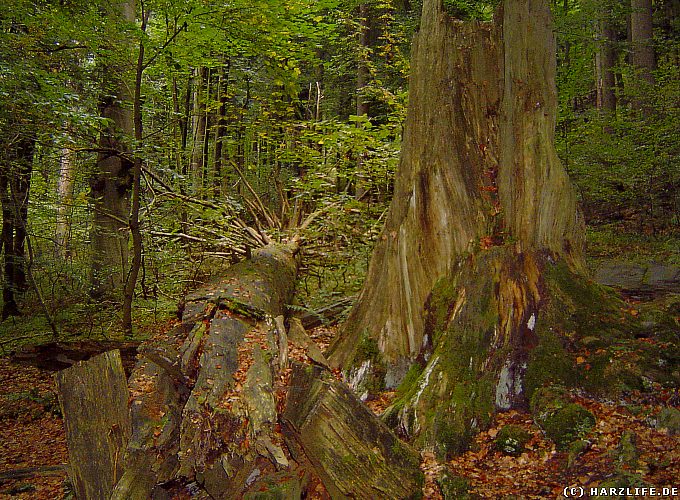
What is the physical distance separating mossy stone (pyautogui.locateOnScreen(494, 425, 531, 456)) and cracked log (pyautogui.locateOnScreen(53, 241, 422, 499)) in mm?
711

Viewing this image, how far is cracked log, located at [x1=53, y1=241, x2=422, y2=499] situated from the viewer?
10.7ft

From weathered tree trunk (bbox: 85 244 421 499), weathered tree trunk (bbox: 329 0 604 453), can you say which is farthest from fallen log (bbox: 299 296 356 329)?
weathered tree trunk (bbox: 85 244 421 499)

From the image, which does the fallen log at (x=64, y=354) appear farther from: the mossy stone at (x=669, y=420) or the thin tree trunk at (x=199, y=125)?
the thin tree trunk at (x=199, y=125)

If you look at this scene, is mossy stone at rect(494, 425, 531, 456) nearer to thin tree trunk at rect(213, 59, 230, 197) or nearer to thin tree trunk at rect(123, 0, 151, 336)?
thin tree trunk at rect(123, 0, 151, 336)

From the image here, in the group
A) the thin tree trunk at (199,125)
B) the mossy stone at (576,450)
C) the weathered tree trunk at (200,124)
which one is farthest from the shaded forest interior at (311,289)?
the thin tree trunk at (199,125)

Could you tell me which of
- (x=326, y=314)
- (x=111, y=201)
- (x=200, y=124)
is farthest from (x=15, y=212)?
(x=200, y=124)

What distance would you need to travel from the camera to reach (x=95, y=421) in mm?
3732

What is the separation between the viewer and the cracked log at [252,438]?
326cm

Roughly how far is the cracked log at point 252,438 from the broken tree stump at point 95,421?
8 cm

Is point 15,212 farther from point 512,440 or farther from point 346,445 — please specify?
point 512,440

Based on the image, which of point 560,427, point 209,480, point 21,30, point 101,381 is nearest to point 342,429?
point 209,480

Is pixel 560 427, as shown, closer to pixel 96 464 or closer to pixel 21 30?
pixel 96 464

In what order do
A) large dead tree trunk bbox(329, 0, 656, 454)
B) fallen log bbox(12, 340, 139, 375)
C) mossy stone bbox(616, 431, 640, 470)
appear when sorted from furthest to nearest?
1. fallen log bbox(12, 340, 139, 375)
2. large dead tree trunk bbox(329, 0, 656, 454)
3. mossy stone bbox(616, 431, 640, 470)

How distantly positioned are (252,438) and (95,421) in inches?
50.6
